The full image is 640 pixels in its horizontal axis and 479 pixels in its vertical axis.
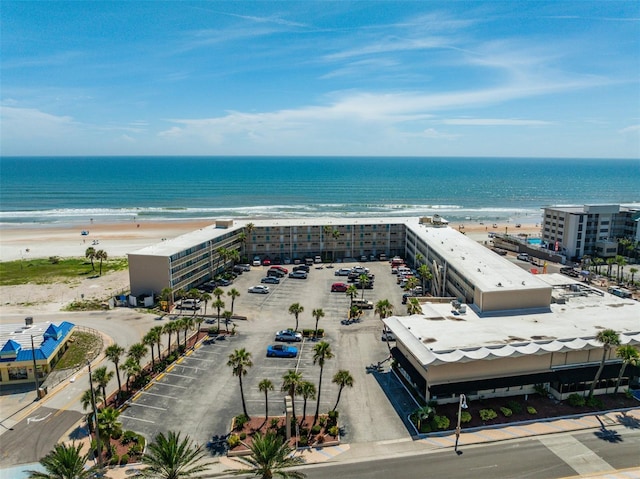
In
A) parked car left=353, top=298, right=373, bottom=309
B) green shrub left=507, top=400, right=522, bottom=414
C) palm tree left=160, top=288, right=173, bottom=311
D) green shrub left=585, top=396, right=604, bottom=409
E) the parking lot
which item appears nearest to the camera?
the parking lot

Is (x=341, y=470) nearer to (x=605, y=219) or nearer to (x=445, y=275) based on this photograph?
(x=445, y=275)

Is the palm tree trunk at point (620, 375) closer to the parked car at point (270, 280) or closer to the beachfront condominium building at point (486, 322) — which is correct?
the beachfront condominium building at point (486, 322)

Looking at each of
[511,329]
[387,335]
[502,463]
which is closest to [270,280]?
[387,335]

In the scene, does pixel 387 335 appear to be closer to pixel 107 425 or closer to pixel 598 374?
pixel 598 374

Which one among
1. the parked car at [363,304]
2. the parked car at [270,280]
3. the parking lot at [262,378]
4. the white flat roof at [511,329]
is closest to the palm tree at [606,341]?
the white flat roof at [511,329]

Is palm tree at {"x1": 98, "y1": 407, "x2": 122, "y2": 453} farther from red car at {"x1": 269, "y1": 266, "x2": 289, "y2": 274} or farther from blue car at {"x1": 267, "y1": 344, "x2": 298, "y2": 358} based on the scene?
red car at {"x1": 269, "y1": 266, "x2": 289, "y2": 274}

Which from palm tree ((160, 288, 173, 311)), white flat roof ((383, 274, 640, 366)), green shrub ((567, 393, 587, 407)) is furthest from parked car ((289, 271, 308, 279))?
green shrub ((567, 393, 587, 407))

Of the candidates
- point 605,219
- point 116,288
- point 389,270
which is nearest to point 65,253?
point 116,288
